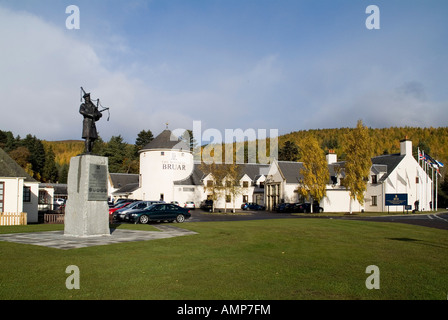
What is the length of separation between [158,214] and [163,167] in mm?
38250

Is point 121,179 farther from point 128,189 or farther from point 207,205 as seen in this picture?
point 207,205

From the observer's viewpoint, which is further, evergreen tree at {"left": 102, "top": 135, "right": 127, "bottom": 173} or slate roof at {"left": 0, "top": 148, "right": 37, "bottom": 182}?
evergreen tree at {"left": 102, "top": 135, "right": 127, "bottom": 173}

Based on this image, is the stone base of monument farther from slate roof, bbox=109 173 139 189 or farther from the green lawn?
slate roof, bbox=109 173 139 189

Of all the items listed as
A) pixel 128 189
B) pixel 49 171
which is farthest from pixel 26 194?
pixel 49 171

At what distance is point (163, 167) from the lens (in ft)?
218

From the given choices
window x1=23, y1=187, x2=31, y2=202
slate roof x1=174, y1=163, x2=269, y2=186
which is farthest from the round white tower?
window x1=23, y1=187, x2=31, y2=202

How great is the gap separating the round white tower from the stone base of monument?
155 ft

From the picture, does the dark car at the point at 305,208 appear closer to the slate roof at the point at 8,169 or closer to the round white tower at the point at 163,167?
the round white tower at the point at 163,167

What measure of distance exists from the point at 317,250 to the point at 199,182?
54.7 metres

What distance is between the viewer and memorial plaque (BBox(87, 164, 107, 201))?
18.0m

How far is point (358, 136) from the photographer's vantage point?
4806 cm

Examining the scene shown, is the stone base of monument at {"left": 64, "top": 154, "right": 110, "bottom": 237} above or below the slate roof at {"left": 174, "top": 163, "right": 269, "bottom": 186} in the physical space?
below
